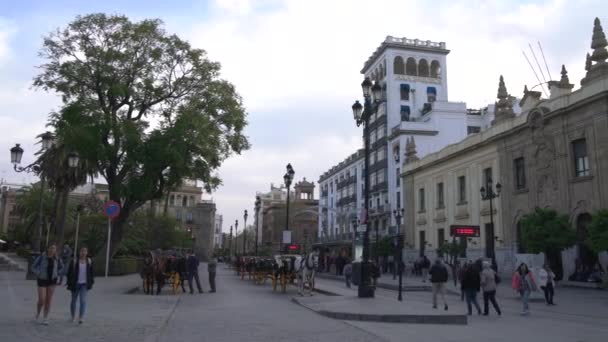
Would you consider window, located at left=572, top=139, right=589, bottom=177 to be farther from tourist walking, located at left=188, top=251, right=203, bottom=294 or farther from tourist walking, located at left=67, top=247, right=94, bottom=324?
tourist walking, located at left=67, top=247, right=94, bottom=324

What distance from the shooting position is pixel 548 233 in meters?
29.1

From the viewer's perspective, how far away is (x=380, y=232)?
218 ft

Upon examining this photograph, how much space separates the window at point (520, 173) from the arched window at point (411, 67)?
3405 centimetres

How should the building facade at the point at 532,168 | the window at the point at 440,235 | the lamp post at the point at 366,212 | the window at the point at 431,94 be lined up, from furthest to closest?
the window at the point at 431,94 → the window at the point at 440,235 → the building facade at the point at 532,168 → the lamp post at the point at 366,212

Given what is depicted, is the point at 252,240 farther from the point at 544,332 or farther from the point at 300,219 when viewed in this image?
the point at 544,332

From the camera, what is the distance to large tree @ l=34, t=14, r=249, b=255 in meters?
29.1

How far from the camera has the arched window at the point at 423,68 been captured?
71.1 metres

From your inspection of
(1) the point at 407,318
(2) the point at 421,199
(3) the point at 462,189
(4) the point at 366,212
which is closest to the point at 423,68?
(2) the point at 421,199

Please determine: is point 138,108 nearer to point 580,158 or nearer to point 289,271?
point 289,271

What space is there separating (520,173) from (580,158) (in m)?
6.05

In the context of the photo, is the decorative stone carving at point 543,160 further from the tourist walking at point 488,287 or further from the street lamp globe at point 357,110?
the tourist walking at point 488,287

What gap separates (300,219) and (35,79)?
84.5 metres

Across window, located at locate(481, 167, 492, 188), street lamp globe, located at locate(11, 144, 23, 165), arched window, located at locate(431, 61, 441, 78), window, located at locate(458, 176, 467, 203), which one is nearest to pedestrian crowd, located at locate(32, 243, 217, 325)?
street lamp globe, located at locate(11, 144, 23, 165)

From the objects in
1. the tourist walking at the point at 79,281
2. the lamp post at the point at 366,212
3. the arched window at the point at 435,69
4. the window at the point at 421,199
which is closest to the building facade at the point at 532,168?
the window at the point at 421,199
